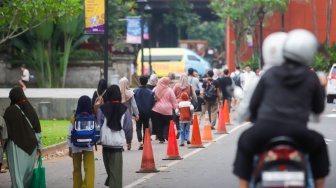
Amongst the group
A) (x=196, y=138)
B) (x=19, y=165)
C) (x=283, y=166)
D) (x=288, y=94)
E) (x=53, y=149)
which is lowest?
(x=53, y=149)

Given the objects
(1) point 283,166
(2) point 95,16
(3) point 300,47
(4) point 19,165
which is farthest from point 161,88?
(1) point 283,166

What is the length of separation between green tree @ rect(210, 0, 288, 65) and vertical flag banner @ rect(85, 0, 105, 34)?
30468 mm

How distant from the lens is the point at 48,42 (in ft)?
166

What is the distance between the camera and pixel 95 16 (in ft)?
90.2

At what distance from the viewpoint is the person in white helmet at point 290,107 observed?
23.1 feet

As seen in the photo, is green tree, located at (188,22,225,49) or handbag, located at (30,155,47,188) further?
green tree, located at (188,22,225,49)

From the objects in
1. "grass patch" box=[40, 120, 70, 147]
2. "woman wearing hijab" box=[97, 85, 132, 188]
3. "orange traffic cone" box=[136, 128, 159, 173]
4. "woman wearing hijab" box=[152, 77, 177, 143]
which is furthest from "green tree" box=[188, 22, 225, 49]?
"woman wearing hijab" box=[97, 85, 132, 188]

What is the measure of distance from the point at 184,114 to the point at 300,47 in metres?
15.6

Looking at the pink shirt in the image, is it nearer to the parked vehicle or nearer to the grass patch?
the grass patch

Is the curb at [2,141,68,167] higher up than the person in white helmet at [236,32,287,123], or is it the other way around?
the person in white helmet at [236,32,287,123]

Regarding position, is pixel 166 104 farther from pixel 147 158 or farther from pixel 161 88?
pixel 147 158

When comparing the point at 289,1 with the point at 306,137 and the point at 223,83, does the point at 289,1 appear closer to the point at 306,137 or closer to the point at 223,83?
the point at 223,83

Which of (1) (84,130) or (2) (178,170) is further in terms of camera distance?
(2) (178,170)

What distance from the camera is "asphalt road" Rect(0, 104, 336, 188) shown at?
15.5 m
